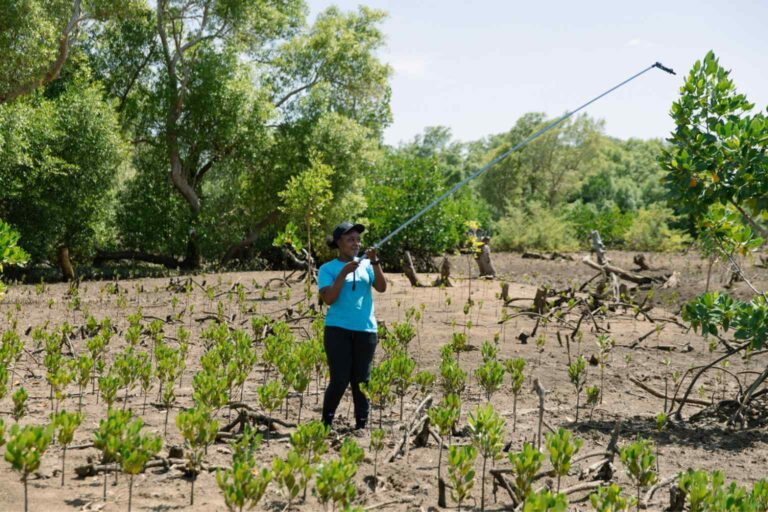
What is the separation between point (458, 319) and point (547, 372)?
4.06 m

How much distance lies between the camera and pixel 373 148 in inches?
1030

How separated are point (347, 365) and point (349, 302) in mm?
508

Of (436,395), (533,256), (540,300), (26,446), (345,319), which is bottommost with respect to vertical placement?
(436,395)

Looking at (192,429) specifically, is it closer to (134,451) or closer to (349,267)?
(134,451)

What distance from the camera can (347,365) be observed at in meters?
6.02

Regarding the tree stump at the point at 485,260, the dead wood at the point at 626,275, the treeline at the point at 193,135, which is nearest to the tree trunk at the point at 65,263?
the treeline at the point at 193,135

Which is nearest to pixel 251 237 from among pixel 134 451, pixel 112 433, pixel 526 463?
pixel 112 433

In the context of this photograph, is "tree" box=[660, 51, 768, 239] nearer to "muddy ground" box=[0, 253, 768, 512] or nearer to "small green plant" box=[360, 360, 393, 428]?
"muddy ground" box=[0, 253, 768, 512]

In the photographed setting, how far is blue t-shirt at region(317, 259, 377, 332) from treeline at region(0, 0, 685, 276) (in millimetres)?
11441

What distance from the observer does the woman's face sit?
5973 mm

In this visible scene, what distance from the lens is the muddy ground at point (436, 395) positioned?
4559mm

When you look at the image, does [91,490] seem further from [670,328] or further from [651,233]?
[651,233]

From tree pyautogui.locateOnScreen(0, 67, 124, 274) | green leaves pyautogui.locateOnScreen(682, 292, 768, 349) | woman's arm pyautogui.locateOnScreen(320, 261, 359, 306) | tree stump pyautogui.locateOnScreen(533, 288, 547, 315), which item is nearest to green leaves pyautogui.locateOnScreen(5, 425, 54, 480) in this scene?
woman's arm pyautogui.locateOnScreen(320, 261, 359, 306)

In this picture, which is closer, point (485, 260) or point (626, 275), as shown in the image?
point (485, 260)
